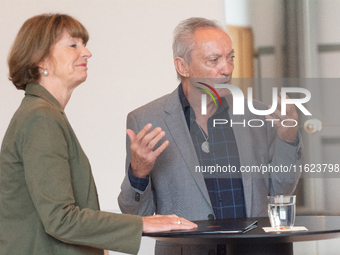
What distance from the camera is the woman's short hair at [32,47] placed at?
152 centimetres

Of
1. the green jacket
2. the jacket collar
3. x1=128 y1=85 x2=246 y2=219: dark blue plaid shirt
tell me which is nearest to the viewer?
the green jacket

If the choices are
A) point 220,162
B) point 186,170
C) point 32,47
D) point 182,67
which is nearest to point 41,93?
point 32,47

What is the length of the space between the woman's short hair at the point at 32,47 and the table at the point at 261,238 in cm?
71

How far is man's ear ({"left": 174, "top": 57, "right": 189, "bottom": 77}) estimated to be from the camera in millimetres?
2406

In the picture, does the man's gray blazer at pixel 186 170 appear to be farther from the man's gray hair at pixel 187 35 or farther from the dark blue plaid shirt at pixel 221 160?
the man's gray hair at pixel 187 35

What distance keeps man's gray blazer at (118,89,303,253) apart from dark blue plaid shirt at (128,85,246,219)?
0.03 meters

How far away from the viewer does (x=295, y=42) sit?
361 centimetres

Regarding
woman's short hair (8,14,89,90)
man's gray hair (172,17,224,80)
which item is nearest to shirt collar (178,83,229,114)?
man's gray hair (172,17,224,80)

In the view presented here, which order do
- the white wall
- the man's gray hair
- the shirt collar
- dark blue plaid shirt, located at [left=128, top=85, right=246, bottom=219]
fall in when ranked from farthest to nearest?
1. the white wall
2. the man's gray hair
3. the shirt collar
4. dark blue plaid shirt, located at [left=128, top=85, right=246, bottom=219]

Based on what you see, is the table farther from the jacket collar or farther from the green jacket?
the jacket collar

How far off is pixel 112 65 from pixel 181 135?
4.90 feet

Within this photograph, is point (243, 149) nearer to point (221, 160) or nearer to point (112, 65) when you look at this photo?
point (221, 160)

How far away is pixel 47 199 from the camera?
128cm

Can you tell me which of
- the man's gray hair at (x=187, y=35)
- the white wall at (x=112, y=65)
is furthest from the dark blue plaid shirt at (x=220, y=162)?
the white wall at (x=112, y=65)
